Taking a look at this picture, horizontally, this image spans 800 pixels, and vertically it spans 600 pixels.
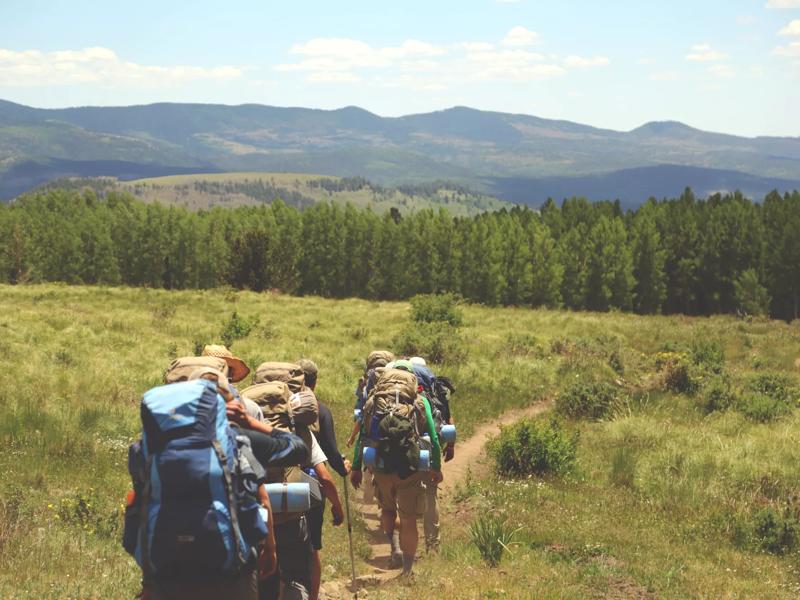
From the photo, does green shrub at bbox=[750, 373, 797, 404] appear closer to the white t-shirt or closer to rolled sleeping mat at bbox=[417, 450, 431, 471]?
rolled sleeping mat at bbox=[417, 450, 431, 471]

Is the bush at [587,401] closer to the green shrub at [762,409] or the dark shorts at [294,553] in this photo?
the green shrub at [762,409]

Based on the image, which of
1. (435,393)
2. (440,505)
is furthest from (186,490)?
(440,505)

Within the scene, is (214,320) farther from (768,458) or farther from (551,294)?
(551,294)

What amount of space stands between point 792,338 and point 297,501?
36325 mm

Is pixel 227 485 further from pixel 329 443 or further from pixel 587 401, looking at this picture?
pixel 587 401

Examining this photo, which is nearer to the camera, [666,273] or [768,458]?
[768,458]

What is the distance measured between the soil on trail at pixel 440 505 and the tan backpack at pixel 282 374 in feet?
8.18

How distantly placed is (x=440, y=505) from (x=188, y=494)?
8.87 meters

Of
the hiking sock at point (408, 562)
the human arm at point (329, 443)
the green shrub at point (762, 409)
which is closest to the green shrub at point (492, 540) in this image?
the hiking sock at point (408, 562)

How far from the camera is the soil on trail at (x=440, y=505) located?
840 centimetres

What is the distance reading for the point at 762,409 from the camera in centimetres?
1997

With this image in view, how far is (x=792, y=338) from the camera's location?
36.3 m

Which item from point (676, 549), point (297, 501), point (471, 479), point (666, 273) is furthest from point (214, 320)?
point (666, 273)

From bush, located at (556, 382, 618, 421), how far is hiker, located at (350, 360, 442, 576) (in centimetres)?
1259
